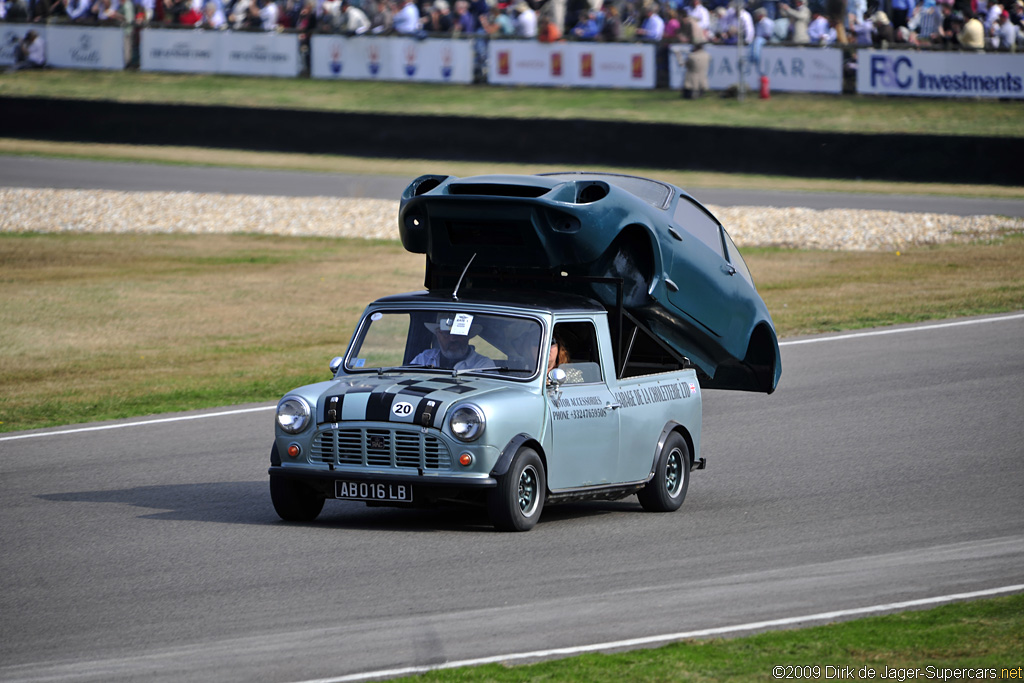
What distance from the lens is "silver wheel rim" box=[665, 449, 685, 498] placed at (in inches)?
380

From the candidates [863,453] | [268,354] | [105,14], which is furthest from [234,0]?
[863,453]

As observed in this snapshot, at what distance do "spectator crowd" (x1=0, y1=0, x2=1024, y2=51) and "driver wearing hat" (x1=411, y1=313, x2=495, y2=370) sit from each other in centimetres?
2725

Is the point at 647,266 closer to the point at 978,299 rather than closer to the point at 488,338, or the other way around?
the point at 488,338

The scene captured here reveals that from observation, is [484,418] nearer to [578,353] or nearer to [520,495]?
[520,495]

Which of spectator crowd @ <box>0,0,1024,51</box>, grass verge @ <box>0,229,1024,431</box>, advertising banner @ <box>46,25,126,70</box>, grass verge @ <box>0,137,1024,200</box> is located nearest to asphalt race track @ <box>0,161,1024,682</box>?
grass verge @ <box>0,229,1024,431</box>

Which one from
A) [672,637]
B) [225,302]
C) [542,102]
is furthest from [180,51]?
[672,637]

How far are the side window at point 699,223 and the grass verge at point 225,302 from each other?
5843 mm

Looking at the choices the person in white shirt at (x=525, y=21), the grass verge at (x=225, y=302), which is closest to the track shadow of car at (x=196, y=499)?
the grass verge at (x=225, y=302)

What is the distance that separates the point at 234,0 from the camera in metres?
41.2

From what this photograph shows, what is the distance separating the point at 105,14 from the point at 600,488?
36.7 m

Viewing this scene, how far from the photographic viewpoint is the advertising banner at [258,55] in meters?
40.5

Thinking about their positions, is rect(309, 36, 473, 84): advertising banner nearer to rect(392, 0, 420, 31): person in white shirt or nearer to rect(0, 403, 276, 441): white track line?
rect(392, 0, 420, 31): person in white shirt

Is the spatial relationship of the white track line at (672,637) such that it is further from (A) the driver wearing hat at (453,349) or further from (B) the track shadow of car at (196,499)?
(B) the track shadow of car at (196,499)

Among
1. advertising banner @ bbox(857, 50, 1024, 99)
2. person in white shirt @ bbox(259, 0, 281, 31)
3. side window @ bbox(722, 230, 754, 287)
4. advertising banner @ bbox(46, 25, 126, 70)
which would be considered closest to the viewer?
side window @ bbox(722, 230, 754, 287)
